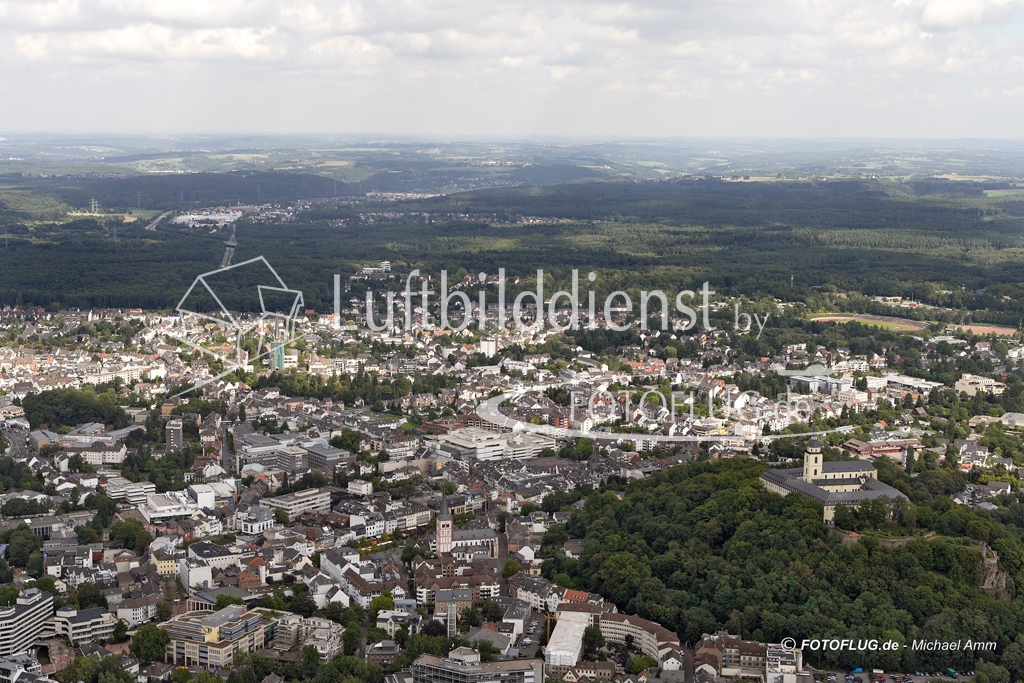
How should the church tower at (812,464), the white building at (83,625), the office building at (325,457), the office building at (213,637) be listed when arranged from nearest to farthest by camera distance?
the office building at (213,637)
the white building at (83,625)
the church tower at (812,464)
the office building at (325,457)

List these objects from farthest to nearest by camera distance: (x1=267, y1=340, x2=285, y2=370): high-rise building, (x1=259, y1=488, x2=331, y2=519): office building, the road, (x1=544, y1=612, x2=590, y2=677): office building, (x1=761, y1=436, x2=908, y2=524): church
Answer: the road
(x1=267, y1=340, x2=285, y2=370): high-rise building
(x1=259, y1=488, x2=331, y2=519): office building
(x1=761, y1=436, x2=908, y2=524): church
(x1=544, y1=612, x2=590, y2=677): office building

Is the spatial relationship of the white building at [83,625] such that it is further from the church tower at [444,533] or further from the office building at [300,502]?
the office building at [300,502]

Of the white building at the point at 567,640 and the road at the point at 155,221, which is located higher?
the road at the point at 155,221

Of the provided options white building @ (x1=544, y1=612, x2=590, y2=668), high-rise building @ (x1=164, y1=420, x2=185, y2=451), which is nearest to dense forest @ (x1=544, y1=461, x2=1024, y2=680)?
white building @ (x1=544, y1=612, x2=590, y2=668)

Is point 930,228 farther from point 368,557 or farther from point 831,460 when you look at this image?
point 368,557

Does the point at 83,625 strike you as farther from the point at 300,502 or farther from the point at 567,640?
the point at 567,640

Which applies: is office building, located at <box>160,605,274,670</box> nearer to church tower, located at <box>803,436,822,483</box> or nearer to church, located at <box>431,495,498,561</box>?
church, located at <box>431,495,498,561</box>

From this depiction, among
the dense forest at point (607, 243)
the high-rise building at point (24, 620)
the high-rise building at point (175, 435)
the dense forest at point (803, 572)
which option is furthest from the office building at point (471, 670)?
the dense forest at point (607, 243)
